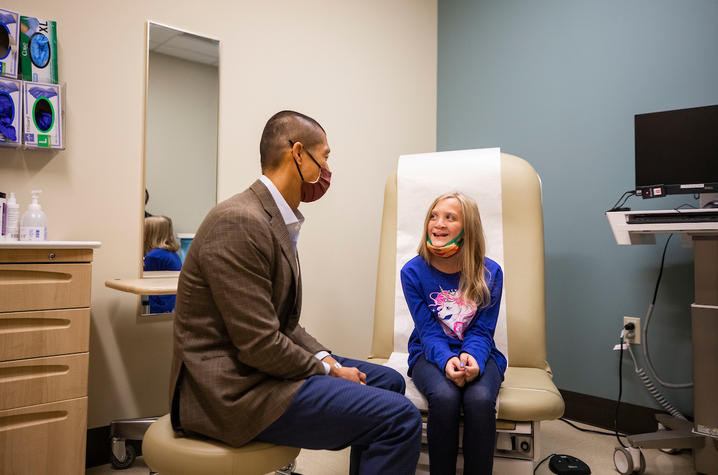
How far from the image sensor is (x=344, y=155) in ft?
8.55

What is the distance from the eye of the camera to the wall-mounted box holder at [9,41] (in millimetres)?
1606

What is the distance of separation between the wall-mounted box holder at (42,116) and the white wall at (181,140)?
0.32 m

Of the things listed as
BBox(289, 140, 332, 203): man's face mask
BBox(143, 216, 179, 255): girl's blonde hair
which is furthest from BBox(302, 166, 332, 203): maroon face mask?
BBox(143, 216, 179, 255): girl's blonde hair

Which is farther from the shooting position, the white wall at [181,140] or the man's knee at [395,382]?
the white wall at [181,140]

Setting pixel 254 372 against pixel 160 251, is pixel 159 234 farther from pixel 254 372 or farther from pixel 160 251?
pixel 254 372

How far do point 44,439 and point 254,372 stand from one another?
0.79m

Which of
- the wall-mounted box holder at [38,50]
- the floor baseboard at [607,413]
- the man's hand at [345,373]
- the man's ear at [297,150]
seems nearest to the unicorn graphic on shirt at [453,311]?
the man's hand at [345,373]

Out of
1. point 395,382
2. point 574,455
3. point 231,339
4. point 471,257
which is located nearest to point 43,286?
point 231,339

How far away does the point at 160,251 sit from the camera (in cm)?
199

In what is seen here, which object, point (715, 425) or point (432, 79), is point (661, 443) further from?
point (432, 79)

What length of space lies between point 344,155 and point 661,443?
1861 millimetres

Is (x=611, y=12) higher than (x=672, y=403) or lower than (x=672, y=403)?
higher

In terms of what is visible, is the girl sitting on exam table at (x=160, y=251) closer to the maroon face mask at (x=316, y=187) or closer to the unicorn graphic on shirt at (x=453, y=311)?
the maroon face mask at (x=316, y=187)

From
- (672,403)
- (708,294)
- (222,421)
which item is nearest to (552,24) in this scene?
(708,294)
